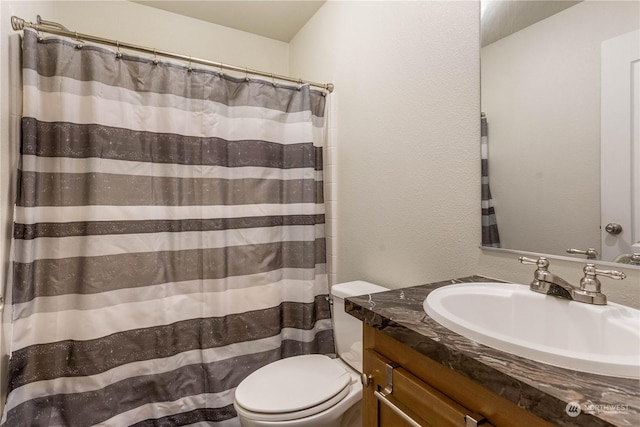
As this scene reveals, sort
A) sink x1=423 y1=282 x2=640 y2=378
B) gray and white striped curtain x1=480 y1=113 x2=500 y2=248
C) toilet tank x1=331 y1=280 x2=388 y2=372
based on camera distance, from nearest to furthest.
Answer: sink x1=423 y1=282 x2=640 y2=378 < gray and white striped curtain x1=480 y1=113 x2=500 y2=248 < toilet tank x1=331 y1=280 x2=388 y2=372

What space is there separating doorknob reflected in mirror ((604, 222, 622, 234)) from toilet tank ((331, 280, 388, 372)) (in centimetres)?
85

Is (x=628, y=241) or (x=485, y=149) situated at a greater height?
(x=485, y=149)

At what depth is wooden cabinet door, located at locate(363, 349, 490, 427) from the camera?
1.98ft

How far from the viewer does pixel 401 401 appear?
72 cm

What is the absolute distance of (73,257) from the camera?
133 centimetres

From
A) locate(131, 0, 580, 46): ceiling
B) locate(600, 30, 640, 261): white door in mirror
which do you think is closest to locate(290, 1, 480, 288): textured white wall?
locate(131, 0, 580, 46): ceiling

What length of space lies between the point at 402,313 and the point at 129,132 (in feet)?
4.59

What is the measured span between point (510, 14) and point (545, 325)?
95cm

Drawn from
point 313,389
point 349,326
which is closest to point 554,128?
point 349,326

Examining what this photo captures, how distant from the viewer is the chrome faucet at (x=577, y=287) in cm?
72

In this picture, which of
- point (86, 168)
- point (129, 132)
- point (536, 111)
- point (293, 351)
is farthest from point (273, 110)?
point (293, 351)

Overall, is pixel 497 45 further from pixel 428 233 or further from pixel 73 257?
pixel 73 257

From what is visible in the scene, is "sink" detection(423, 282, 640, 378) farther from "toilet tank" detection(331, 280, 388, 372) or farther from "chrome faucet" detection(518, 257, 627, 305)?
"toilet tank" detection(331, 280, 388, 372)
